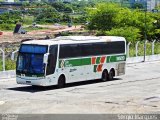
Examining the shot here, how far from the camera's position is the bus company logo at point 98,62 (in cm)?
2992

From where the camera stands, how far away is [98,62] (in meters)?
30.3

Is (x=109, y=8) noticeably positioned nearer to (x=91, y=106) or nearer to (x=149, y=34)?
(x=149, y=34)

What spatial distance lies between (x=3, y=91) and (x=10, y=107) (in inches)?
222

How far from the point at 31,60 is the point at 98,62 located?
5.57 metres

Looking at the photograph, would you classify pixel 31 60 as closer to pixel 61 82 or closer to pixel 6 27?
pixel 61 82

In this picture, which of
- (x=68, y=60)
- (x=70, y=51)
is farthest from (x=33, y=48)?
(x=70, y=51)

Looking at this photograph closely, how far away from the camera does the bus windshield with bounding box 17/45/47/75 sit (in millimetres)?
25844

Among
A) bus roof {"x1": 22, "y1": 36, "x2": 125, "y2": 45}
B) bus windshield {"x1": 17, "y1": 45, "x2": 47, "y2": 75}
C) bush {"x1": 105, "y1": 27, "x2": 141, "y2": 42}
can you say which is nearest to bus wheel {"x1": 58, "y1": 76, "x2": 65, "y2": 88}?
bus windshield {"x1": 17, "y1": 45, "x2": 47, "y2": 75}

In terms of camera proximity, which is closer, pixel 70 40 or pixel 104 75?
pixel 70 40

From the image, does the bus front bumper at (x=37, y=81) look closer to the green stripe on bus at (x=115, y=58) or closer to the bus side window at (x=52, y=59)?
the bus side window at (x=52, y=59)

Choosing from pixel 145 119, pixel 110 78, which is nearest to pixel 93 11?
pixel 110 78

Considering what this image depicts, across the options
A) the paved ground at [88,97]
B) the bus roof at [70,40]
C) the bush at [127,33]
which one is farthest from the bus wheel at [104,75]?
the bush at [127,33]

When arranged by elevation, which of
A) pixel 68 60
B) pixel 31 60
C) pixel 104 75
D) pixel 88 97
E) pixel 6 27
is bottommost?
pixel 6 27

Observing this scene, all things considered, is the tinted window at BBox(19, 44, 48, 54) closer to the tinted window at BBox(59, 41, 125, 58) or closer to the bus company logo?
the tinted window at BBox(59, 41, 125, 58)
